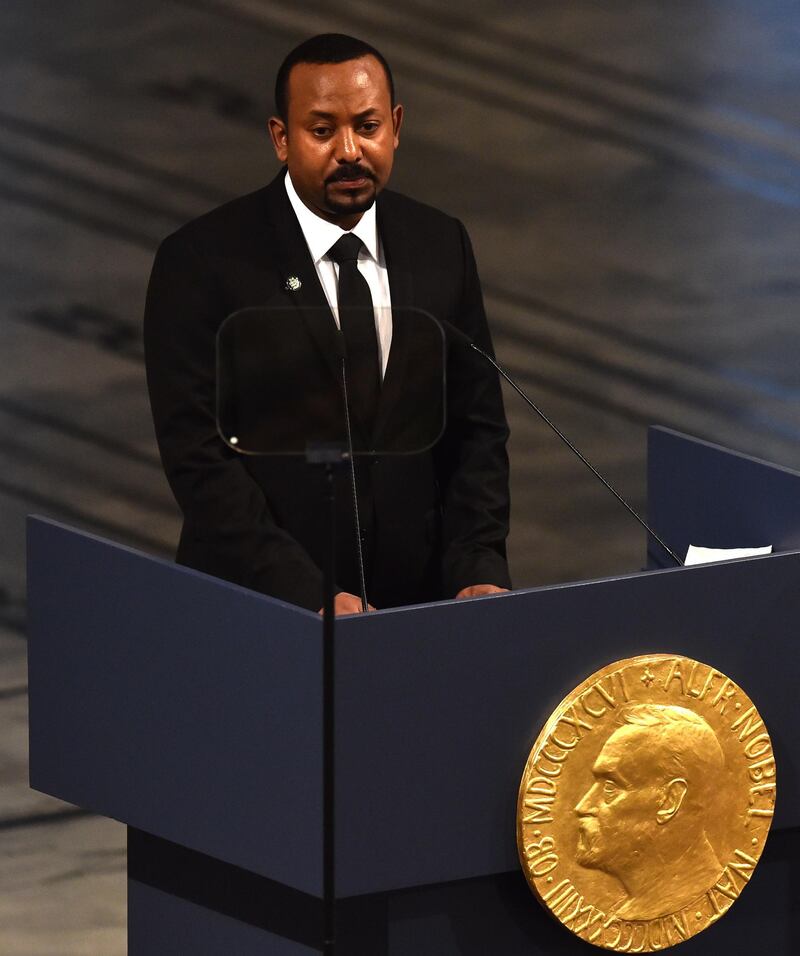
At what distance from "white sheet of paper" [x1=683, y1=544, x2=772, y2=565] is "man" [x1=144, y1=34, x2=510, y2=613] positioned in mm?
304

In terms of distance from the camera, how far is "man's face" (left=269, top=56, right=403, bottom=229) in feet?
10.1

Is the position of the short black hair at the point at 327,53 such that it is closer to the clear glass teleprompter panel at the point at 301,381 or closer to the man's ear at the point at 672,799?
the clear glass teleprompter panel at the point at 301,381

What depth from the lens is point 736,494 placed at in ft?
11.2

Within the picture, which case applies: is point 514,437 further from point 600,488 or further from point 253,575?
point 253,575

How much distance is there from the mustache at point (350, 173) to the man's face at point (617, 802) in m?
0.86

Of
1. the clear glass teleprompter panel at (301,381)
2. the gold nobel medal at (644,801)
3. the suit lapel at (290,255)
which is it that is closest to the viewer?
the clear glass teleprompter panel at (301,381)

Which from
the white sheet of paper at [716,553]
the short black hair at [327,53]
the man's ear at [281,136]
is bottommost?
the white sheet of paper at [716,553]

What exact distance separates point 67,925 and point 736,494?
62.1 inches

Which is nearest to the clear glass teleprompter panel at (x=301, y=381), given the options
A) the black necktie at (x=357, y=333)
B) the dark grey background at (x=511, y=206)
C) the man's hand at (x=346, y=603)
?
the black necktie at (x=357, y=333)

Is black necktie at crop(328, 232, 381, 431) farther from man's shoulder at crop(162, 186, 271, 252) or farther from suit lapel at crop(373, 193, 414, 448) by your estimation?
man's shoulder at crop(162, 186, 271, 252)

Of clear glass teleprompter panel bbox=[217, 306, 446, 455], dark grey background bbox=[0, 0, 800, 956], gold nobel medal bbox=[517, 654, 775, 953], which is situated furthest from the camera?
dark grey background bbox=[0, 0, 800, 956]

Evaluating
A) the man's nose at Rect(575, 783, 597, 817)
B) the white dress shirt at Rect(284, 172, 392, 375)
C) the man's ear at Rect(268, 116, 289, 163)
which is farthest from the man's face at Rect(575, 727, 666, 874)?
the man's ear at Rect(268, 116, 289, 163)

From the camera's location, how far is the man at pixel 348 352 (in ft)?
10.1

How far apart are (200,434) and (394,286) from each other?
0.34 m
